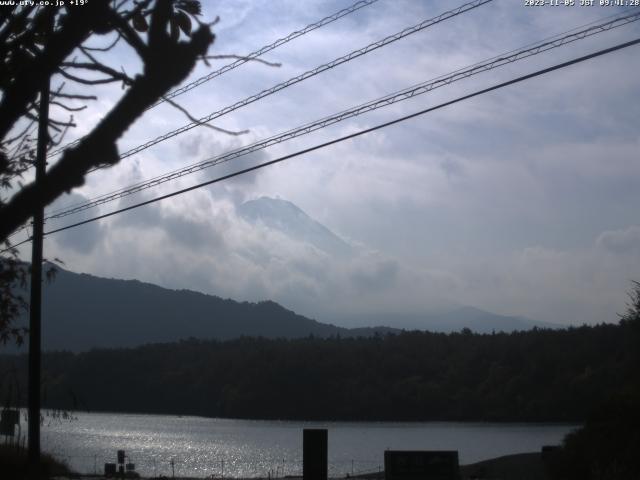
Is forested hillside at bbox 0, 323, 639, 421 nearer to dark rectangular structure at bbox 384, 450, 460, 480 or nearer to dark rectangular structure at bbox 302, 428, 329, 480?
dark rectangular structure at bbox 384, 450, 460, 480

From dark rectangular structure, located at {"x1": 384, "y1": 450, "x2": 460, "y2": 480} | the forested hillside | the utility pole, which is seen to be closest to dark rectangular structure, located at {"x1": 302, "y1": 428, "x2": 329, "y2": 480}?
dark rectangular structure, located at {"x1": 384, "y1": 450, "x2": 460, "y2": 480}

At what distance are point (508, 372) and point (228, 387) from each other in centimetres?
4351

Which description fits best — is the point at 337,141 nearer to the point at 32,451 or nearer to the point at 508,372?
the point at 32,451

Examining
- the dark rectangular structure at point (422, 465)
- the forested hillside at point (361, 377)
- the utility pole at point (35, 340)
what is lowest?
the forested hillside at point (361, 377)

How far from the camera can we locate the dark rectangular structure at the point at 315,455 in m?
13.8

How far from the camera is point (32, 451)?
1570cm

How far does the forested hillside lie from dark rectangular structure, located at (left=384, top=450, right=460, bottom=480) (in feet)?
295

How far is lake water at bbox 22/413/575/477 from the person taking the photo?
72.3 m

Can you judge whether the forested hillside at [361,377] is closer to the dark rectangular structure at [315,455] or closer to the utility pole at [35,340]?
the utility pole at [35,340]

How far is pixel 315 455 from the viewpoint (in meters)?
13.9

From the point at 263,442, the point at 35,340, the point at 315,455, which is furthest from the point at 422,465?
the point at 263,442

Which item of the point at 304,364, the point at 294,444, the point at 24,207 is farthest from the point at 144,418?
the point at 24,207

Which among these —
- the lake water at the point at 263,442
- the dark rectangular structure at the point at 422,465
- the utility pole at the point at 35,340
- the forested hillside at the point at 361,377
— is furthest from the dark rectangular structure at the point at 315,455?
the forested hillside at the point at 361,377

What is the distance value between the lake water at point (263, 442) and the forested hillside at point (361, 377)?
240 centimetres
